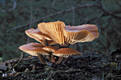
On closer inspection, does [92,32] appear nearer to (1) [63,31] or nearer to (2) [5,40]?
(1) [63,31]

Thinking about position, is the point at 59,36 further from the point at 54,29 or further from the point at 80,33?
the point at 80,33

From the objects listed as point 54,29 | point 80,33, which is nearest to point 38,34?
point 54,29

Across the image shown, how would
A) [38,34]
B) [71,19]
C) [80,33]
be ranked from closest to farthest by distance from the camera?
1. [80,33]
2. [38,34]
3. [71,19]

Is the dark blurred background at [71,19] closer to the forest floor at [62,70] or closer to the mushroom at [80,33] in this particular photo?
the forest floor at [62,70]

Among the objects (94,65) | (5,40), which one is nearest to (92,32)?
(94,65)

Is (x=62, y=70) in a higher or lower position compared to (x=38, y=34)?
lower

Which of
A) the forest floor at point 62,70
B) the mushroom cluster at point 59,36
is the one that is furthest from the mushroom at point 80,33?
the forest floor at point 62,70
